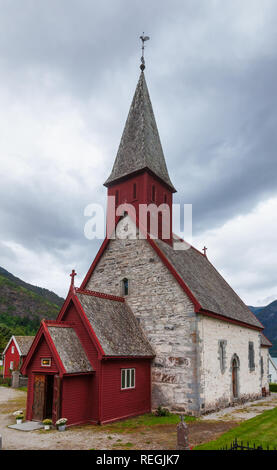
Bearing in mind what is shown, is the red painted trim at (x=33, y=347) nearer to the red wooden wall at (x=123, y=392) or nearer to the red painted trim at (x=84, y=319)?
the red painted trim at (x=84, y=319)

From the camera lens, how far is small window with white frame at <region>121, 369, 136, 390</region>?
17906 mm

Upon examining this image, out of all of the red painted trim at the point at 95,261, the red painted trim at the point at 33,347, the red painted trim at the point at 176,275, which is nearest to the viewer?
the red painted trim at the point at 33,347

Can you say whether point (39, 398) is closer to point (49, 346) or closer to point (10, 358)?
point (49, 346)

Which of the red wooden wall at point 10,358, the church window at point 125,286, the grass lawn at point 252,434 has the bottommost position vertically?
the red wooden wall at point 10,358

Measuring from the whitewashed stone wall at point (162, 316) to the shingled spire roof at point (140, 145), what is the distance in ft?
18.8

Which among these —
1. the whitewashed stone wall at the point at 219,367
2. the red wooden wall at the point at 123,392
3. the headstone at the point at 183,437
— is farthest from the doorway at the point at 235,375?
the headstone at the point at 183,437

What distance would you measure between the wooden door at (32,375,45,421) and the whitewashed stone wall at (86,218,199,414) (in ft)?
20.2

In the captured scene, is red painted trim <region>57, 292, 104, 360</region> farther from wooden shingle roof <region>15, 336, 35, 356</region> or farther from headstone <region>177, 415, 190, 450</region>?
wooden shingle roof <region>15, 336, 35, 356</region>

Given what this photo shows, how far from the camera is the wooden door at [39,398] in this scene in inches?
643

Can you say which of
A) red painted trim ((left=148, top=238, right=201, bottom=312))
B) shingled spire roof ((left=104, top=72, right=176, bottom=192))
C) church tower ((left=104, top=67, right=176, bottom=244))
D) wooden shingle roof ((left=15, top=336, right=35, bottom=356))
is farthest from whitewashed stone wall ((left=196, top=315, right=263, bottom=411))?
wooden shingle roof ((left=15, top=336, right=35, bottom=356))

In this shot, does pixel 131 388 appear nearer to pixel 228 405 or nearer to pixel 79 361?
pixel 79 361

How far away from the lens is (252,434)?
44.5ft

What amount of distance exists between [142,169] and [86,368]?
13694 millimetres
